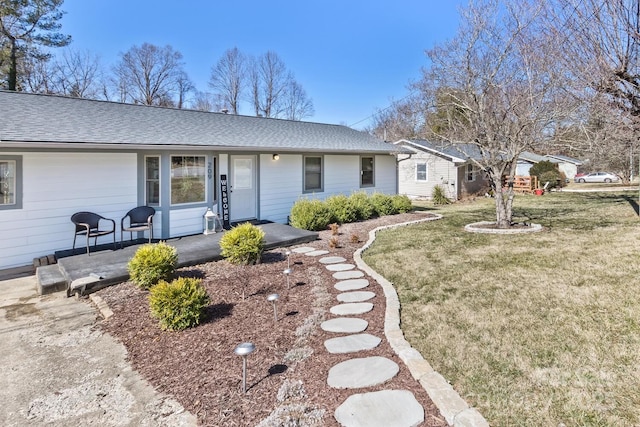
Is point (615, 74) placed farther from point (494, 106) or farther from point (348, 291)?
point (348, 291)

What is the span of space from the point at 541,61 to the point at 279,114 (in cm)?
2920

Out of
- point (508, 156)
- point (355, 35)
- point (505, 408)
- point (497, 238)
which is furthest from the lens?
point (355, 35)

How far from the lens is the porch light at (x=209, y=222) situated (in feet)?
29.4

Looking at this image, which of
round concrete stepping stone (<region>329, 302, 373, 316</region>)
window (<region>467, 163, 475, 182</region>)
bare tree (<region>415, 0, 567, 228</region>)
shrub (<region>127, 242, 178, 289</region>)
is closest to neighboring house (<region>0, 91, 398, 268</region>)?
shrub (<region>127, 242, 178, 289</region>)

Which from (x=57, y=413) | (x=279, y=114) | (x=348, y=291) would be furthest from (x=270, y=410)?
(x=279, y=114)

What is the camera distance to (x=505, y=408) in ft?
8.32

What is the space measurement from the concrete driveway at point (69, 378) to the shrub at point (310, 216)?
18.0 feet

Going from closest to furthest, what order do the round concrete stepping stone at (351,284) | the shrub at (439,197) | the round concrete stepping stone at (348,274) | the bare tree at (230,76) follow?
the round concrete stepping stone at (351,284) < the round concrete stepping stone at (348,274) < the shrub at (439,197) < the bare tree at (230,76)

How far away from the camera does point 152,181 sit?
8.45 meters

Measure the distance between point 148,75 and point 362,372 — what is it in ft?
114

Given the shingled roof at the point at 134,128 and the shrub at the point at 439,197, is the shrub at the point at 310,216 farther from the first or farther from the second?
the shrub at the point at 439,197

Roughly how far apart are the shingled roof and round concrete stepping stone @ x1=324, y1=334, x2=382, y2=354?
20.0 feet

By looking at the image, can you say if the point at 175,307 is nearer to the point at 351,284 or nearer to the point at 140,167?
the point at 351,284

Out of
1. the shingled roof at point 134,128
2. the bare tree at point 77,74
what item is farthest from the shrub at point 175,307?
the bare tree at point 77,74
